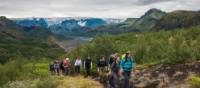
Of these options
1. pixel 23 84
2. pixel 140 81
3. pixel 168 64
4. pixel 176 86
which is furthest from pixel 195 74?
pixel 23 84

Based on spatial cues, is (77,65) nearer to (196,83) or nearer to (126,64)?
(126,64)

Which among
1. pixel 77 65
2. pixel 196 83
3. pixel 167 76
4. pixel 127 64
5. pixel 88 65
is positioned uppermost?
pixel 127 64

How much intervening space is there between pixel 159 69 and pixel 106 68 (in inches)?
273

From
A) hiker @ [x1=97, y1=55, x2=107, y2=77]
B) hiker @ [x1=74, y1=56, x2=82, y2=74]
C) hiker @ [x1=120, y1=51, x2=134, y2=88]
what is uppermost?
hiker @ [x1=120, y1=51, x2=134, y2=88]

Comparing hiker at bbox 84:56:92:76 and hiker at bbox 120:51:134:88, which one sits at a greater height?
hiker at bbox 120:51:134:88

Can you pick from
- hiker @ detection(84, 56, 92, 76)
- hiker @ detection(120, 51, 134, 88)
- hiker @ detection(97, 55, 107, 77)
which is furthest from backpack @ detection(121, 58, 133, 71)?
hiker @ detection(84, 56, 92, 76)

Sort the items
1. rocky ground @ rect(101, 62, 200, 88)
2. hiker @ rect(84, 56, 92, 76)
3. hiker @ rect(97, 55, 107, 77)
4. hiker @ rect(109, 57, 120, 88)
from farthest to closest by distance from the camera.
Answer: hiker @ rect(84, 56, 92, 76) → hiker @ rect(97, 55, 107, 77) → rocky ground @ rect(101, 62, 200, 88) → hiker @ rect(109, 57, 120, 88)

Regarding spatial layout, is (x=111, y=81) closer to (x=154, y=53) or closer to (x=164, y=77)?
(x=164, y=77)

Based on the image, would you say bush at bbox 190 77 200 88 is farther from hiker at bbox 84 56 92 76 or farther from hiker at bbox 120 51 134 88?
hiker at bbox 84 56 92 76

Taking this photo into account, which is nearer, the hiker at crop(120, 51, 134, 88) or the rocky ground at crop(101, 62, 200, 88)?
the hiker at crop(120, 51, 134, 88)

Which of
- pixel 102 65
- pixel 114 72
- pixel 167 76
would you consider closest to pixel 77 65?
pixel 102 65

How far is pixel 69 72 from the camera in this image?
38.2 m

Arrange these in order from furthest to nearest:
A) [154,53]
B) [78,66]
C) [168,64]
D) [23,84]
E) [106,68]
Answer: [154,53] < [78,66] < [106,68] < [168,64] < [23,84]

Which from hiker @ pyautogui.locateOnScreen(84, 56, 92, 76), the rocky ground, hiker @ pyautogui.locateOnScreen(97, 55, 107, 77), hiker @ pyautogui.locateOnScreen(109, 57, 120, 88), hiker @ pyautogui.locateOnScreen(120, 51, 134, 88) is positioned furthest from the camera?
hiker @ pyautogui.locateOnScreen(84, 56, 92, 76)
